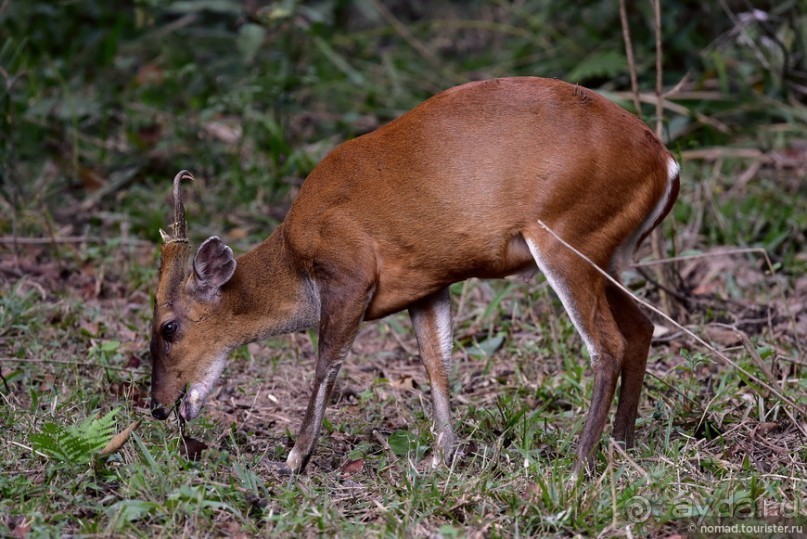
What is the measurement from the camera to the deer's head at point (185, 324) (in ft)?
19.0

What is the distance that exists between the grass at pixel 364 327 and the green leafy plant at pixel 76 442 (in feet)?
0.15

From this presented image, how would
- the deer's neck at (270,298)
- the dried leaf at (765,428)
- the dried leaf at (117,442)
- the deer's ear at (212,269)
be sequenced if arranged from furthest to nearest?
the deer's neck at (270,298)
the deer's ear at (212,269)
the dried leaf at (765,428)
the dried leaf at (117,442)

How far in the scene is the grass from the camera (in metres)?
4.76

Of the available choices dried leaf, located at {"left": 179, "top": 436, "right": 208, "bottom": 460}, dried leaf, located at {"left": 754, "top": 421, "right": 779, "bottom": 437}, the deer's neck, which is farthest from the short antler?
dried leaf, located at {"left": 754, "top": 421, "right": 779, "bottom": 437}

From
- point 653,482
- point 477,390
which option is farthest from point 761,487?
point 477,390

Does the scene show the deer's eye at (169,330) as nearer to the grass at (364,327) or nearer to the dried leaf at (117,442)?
the grass at (364,327)

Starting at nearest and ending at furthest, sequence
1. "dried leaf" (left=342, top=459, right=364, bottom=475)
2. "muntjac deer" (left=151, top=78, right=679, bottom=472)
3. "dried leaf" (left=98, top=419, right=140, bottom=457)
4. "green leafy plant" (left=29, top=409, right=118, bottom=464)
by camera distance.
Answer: "green leafy plant" (left=29, top=409, right=118, bottom=464) → "dried leaf" (left=98, top=419, right=140, bottom=457) → "muntjac deer" (left=151, top=78, right=679, bottom=472) → "dried leaf" (left=342, top=459, right=364, bottom=475)

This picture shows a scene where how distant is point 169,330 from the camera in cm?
582

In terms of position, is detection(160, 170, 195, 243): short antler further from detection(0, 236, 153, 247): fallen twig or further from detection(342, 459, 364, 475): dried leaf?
detection(0, 236, 153, 247): fallen twig

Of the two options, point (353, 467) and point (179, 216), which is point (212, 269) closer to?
point (179, 216)

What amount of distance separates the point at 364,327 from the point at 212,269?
210 cm

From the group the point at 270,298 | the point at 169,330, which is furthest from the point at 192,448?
the point at 270,298

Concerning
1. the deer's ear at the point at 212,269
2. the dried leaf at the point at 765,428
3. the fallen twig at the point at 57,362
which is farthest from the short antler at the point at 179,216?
the dried leaf at the point at 765,428

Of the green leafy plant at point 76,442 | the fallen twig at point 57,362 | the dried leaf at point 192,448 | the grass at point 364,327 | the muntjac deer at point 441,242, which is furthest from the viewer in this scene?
the fallen twig at point 57,362
